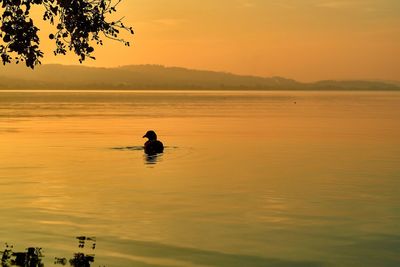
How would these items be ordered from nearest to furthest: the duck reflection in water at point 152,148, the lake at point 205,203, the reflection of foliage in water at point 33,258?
1. the reflection of foliage in water at point 33,258
2. the lake at point 205,203
3. the duck reflection in water at point 152,148

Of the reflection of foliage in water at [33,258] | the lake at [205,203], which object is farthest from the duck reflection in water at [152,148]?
the reflection of foliage in water at [33,258]

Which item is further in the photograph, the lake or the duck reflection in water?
the duck reflection in water

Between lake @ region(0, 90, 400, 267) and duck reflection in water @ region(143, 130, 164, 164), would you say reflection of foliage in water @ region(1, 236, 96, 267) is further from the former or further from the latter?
duck reflection in water @ region(143, 130, 164, 164)

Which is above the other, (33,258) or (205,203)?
(205,203)

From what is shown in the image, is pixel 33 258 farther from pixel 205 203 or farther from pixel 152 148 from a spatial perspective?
pixel 152 148

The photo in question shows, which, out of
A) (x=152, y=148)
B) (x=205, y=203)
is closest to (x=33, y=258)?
(x=205, y=203)

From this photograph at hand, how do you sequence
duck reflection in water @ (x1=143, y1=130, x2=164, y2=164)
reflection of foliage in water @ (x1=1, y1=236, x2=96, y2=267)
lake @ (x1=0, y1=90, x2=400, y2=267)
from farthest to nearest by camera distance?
duck reflection in water @ (x1=143, y1=130, x2=164, y2=164), lake @ (x1=0, y1=90, x2=400, y2=267), reflection of foliage in water @ (x1=1, y1=236, x2=96, y2=267)

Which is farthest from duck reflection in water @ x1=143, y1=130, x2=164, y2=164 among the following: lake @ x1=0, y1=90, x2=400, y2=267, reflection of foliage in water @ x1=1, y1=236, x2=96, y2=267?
reflection of foliage in water @ x1=1, y1=236, x2=96, y2=267

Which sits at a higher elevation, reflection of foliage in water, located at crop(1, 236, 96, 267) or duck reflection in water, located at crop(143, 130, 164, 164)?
duck reflection in water, located at crop(143, 130, 164, 164)

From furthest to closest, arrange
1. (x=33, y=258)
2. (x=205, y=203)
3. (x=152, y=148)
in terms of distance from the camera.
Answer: (x=152, y=148)
(x=205, y=203)
(x=33, y=258)

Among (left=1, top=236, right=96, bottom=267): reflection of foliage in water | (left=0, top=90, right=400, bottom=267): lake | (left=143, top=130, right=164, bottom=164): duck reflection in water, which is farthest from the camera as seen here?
(left=143, top=130, right=164, bottom=164): duck reflection in water

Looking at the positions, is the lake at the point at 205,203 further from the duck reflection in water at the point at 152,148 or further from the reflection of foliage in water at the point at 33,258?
the duck reflection in water at the point at 152,148

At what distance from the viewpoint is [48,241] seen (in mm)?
18641

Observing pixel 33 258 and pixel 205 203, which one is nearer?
pixel 33 258
